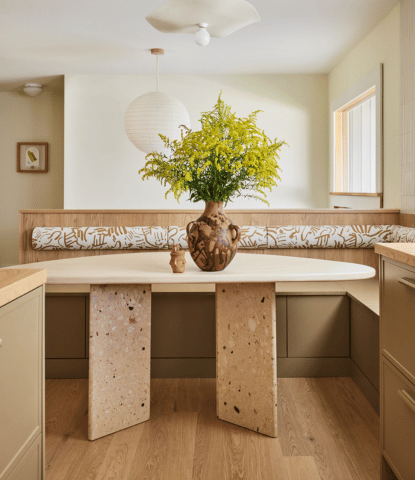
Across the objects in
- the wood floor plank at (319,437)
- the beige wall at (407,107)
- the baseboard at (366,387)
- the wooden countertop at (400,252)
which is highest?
the beige wall at (407,107)

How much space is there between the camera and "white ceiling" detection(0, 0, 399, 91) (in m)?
3.79

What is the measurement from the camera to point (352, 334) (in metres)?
2.71

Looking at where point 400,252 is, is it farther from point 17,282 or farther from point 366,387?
point 366,387

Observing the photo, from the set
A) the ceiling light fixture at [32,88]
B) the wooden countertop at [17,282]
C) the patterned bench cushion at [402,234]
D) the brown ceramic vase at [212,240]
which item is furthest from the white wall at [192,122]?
the wooden countertop at [17,282]

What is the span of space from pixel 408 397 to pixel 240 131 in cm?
105

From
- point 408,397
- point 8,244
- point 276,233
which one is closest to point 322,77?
point 276,233

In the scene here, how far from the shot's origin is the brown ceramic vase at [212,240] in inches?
74.6

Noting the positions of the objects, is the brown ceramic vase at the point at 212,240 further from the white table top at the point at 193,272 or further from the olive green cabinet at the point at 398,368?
the olive green cabinet at the point at 398,368

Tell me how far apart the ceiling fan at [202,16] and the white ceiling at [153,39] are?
0.11 metres

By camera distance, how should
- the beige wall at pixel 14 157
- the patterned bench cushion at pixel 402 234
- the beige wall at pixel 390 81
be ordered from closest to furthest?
the patterned bench cushion at pixel 402 234, the beige wall at pixel 390 81, the beige wall at pixel 14 157

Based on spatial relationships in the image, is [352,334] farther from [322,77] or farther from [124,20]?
[322,77]

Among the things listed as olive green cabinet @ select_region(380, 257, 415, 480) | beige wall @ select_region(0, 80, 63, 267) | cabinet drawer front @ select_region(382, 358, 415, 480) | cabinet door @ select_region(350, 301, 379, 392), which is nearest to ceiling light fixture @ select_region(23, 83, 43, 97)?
beige wall @ select_region(0, 80, 63, 267)

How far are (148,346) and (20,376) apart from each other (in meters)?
1.05

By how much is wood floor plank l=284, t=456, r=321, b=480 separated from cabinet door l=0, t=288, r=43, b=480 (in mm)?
911
